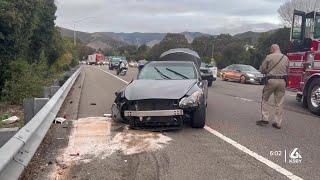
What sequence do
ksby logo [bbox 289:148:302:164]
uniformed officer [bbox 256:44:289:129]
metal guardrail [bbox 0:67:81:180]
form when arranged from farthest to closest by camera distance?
uniformed officer [bbox 256:44:289:129] < ksby logo [bbox 289:148:302:164] < metal guardrail [bbox 0:67:81:180]

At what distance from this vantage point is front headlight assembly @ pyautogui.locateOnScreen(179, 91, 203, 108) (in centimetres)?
920

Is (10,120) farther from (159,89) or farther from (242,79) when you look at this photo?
(242,79)

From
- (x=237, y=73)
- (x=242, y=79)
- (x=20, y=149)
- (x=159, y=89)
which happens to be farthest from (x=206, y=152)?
(x=237, y=73)

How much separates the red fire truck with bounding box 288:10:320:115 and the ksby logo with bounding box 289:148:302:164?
5.21 meters

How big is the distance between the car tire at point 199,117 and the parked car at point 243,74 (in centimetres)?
2036

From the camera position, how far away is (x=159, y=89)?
31.6 ft

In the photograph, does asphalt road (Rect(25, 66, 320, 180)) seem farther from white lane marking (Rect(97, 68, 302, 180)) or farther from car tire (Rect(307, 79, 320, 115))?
car tire (Rect(307, 79, 320, 115))

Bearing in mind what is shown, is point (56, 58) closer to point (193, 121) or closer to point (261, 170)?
point (193, 121)

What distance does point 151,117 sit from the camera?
9156 millimetres

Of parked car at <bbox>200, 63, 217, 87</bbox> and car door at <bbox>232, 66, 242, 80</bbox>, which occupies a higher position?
parked car at <bbox>200, 63, 217, 87</bbox>

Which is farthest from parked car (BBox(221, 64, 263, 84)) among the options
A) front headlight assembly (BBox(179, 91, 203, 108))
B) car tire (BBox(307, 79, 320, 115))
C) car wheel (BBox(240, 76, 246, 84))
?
front headlight assembly (BBox(179, 91, 203, 108))

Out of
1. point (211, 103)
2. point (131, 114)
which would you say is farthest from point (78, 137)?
point (211, 103)

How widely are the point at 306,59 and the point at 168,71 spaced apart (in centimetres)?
462

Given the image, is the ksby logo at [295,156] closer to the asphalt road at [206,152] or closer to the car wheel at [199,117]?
the asphalt road at [206,152]
